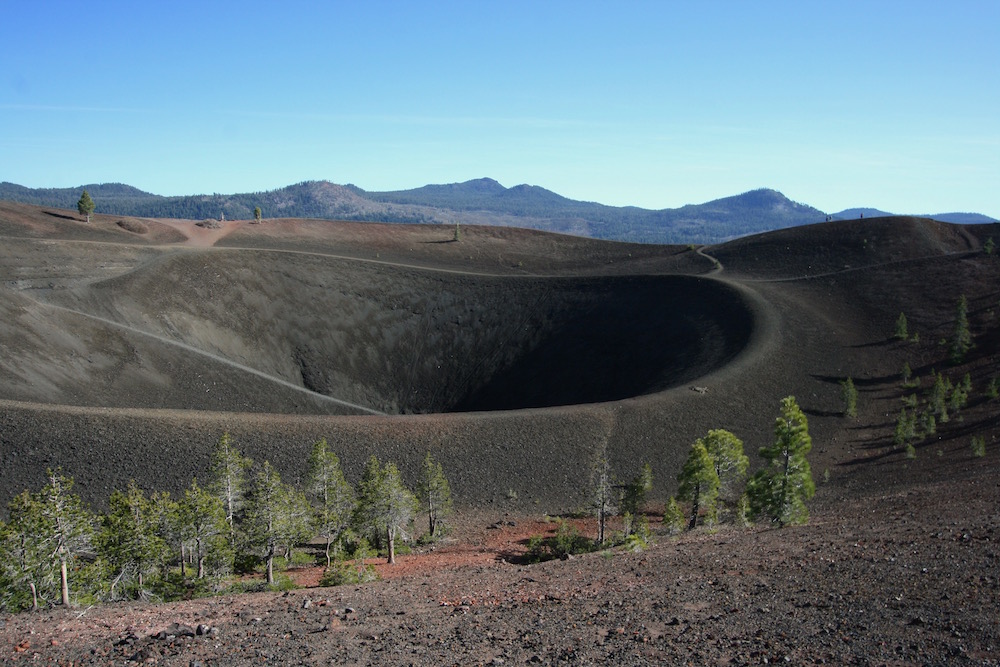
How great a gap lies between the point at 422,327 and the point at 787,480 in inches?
2097

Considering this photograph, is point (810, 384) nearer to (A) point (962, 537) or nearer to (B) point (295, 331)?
(A) point (962, 537)

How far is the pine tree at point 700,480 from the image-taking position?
1265 inches

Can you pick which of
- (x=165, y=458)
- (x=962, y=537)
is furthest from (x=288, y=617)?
(x=165, y=458)

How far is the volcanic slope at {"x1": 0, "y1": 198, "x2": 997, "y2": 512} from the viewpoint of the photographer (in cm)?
4166

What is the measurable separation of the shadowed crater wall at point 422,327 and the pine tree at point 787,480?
2655cm

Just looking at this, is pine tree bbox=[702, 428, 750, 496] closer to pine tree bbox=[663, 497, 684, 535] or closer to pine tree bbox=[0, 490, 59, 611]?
pine tree bbox=[663, 497, 684, 535]

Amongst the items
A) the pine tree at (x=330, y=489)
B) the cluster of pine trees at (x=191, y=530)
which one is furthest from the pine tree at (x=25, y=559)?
the pine tree at (x=330, y=489)

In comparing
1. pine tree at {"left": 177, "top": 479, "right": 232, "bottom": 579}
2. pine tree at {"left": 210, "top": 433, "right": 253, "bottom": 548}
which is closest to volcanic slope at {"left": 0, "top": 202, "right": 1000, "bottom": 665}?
pine tree at {"left": 177, "top": 479, "right": 232, "bottom": 579}

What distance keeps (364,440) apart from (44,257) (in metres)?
52.6

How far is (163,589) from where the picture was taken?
2425cm

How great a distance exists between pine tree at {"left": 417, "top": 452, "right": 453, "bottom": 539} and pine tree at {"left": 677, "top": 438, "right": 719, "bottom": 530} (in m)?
11.0

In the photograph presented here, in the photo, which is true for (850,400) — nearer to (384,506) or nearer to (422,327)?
(384,506)

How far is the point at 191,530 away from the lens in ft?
83.1

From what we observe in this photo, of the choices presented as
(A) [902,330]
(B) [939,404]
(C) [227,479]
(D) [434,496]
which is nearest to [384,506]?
(D) [434,496]
